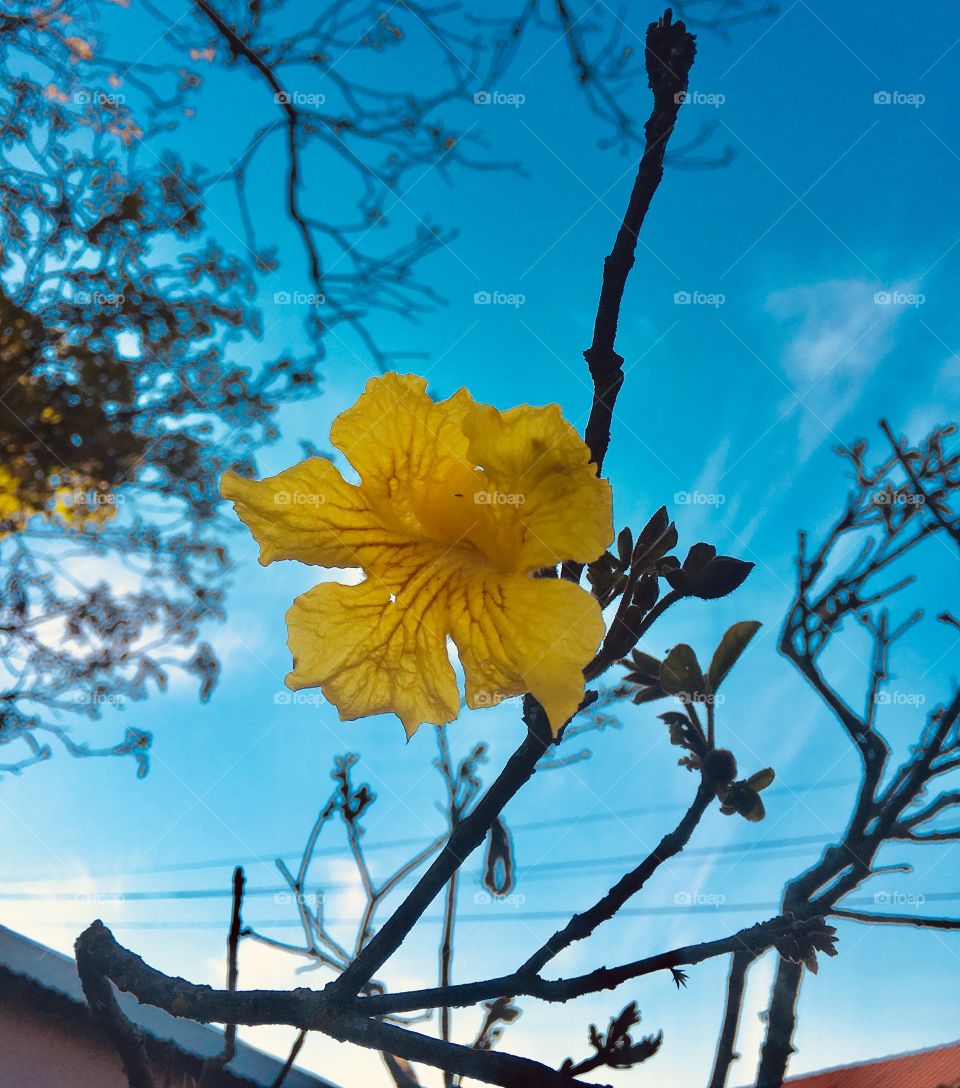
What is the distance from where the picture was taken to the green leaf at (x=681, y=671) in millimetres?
1281

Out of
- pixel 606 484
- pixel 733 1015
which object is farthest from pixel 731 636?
pixel 733 1015

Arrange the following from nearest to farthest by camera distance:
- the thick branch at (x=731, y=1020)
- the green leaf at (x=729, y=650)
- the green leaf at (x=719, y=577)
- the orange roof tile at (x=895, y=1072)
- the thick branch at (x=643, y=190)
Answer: the thick branch at (x=643, y=190), the green leaf at (x=719, y=577), the green leaf at (x=729, y=650), the thick branch at (x=731, y=1020), the orange roof tile at (x=895, y=1072)

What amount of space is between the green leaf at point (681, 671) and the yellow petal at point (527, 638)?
287 millimetres

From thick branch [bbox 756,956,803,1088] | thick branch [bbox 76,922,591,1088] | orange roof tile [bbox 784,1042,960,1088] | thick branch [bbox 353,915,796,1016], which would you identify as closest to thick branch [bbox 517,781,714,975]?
thick branch [bbox 353,915,796,1016]

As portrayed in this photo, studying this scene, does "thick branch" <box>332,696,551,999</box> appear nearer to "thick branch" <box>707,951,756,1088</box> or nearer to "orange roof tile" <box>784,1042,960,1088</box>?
"thick branch" <box>707,951,756,1088</box>

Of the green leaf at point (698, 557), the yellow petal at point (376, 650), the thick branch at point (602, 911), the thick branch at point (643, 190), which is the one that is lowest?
the thick branch at point (602, 911)

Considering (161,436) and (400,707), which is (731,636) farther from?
(161,436)

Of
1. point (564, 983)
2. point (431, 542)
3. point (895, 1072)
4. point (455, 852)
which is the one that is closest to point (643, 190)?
point (431, 542)

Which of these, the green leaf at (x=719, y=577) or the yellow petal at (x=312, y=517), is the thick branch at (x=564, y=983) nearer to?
the green leaf at (x=719, y=577)

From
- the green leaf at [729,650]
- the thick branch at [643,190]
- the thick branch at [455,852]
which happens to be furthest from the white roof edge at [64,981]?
the thick branch at [643,190]

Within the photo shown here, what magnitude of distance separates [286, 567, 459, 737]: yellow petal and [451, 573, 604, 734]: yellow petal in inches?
2.9

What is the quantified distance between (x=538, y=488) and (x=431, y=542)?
31 cm

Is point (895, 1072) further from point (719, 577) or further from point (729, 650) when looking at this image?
point (719, 577)

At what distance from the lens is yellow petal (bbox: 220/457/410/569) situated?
1353 millimetres
